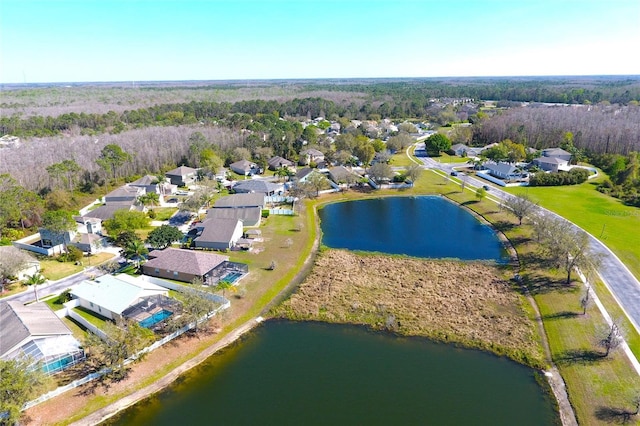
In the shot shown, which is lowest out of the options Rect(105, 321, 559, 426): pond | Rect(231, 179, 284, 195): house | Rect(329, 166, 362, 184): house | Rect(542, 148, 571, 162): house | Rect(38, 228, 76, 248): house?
Rect(105, 321, 559, 426): pond

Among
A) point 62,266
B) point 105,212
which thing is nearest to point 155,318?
point 62,266

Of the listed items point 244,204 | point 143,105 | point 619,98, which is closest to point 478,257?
point 244,204

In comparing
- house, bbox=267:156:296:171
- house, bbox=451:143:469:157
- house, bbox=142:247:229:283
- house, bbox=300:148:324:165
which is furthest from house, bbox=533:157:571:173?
house, bbox=142:247:229:283

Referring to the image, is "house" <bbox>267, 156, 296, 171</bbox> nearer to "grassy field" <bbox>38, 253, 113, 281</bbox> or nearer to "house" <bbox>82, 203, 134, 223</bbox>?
"house" <bbox>82, 203, 134, 223</bbox>

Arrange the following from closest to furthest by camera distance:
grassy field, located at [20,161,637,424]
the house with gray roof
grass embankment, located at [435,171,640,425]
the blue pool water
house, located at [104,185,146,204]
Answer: grass embankment, located at [435,171,640,425] → grassy field, located at [20,161,637,424] → the blue pool water → house, located at [104,185,146,204] → the house with gray roof

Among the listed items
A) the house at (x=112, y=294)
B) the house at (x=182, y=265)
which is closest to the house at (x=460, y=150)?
the house at (x=182, y=265)

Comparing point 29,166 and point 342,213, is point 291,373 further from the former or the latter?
point 29,166

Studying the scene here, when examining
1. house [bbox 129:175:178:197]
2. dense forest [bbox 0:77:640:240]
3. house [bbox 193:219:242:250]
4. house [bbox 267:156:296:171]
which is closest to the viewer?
house [bbox 193:219:242:250]

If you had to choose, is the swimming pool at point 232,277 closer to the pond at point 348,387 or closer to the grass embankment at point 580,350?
the pond at point 348,387
